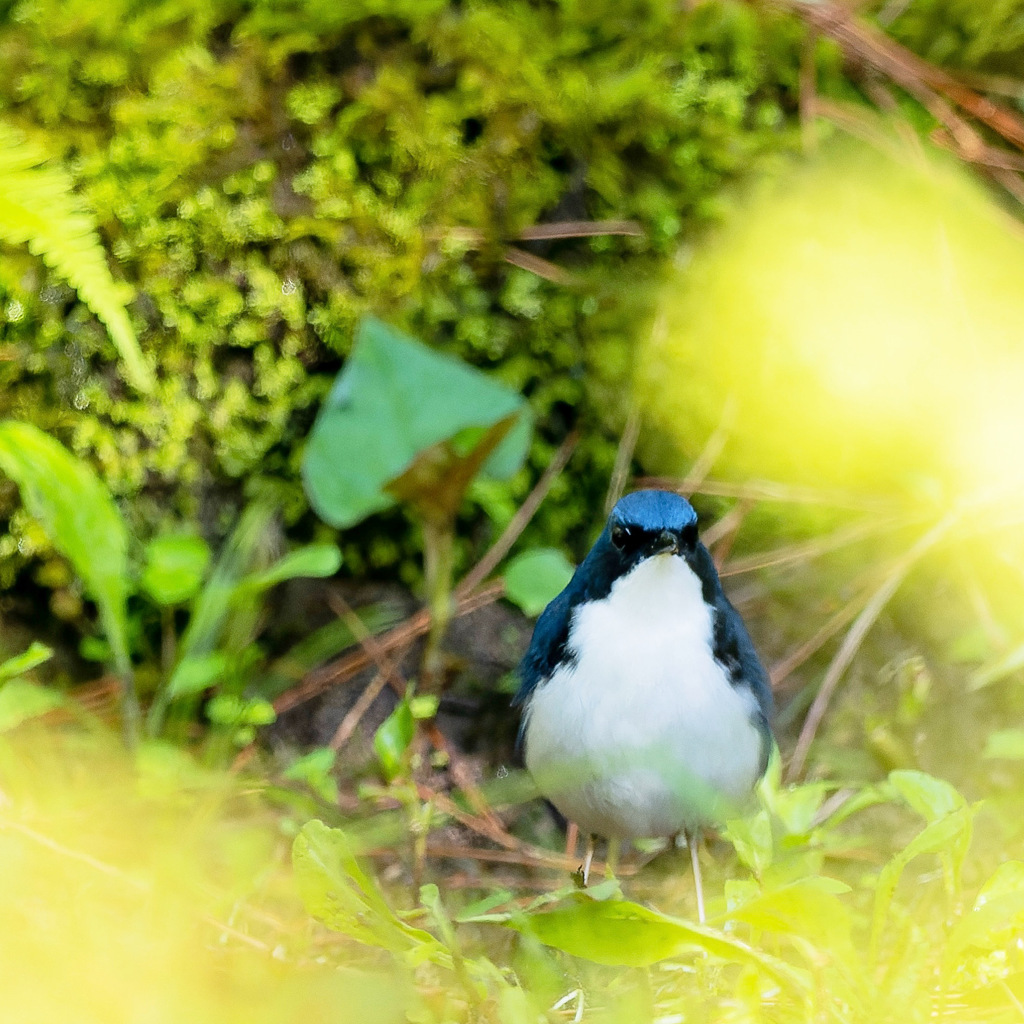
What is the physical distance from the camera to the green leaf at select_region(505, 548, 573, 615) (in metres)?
3.34

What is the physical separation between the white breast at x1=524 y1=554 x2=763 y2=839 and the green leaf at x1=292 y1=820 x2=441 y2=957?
2.31 feet

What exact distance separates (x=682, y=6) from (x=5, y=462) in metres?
2.54

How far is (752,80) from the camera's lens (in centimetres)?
365

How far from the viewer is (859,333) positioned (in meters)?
3.62

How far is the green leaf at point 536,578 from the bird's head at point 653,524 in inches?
20.4

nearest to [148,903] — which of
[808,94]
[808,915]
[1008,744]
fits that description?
[808,915]

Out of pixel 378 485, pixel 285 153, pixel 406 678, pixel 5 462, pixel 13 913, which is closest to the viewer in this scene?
pixel 13 913

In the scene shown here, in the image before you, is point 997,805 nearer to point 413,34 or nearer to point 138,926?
point 138,926

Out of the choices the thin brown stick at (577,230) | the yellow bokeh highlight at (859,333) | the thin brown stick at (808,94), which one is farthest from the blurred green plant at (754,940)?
the thin brown stick at (808,94)

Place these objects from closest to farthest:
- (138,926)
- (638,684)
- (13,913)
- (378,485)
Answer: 1. (13,913)
2. (138,926)
3. (638,684)
4. (378,485)

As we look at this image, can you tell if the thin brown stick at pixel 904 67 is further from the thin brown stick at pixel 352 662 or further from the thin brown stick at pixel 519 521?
the thin brown stick at pixel 352 662

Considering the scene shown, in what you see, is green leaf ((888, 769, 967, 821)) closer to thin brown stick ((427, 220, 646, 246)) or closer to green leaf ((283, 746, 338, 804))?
green leaf ((283, 746, 338, 804))

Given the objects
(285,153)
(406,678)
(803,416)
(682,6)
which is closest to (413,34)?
(285,153)

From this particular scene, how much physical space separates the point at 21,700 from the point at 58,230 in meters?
1.11
